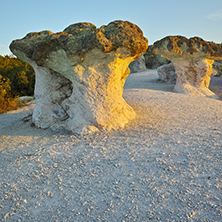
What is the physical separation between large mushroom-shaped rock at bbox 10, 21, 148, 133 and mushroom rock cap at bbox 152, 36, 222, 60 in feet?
12.8

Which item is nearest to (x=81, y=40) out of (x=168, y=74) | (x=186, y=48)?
(x=186, y=48)

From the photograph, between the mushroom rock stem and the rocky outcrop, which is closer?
the mushroom rock stem

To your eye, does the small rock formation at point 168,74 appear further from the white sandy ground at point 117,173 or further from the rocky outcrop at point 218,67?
the white sandy ground at point 117,173

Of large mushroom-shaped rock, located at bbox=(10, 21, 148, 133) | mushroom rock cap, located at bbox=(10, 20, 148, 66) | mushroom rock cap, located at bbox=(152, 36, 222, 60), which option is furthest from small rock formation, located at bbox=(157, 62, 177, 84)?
mushroom rock cap, located at bbox=(10, 20, 148, 66)

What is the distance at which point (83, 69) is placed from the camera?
5.10m

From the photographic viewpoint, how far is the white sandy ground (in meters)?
2.45

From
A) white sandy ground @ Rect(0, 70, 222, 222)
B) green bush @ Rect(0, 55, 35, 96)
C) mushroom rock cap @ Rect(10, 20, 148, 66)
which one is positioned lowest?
white sandy ground @ Rect(0, 70, 222, 222)

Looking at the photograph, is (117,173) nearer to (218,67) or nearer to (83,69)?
(83,69)

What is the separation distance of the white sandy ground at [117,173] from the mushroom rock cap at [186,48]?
14.5ft

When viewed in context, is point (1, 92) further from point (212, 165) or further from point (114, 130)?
point (212, 165)

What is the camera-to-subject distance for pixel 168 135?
4527 mm

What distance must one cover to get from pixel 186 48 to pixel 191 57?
53 centimetres

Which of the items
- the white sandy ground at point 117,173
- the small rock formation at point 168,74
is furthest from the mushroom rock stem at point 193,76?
the white sandy ground at point 117,173

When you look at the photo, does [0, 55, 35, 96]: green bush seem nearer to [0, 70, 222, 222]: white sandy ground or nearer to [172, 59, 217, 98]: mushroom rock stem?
[0, 70, 222, 222]: white sandy ground
